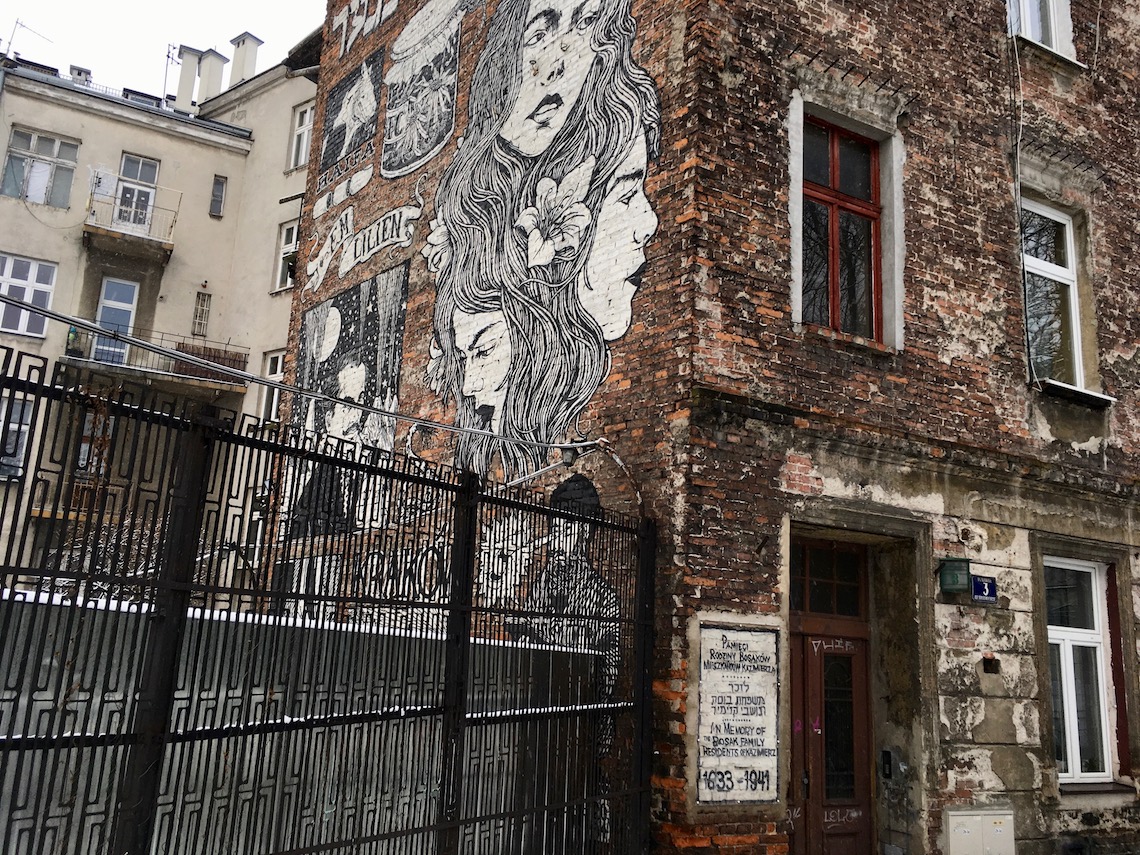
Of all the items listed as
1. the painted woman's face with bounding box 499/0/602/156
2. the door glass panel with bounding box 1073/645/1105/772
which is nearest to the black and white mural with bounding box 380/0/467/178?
the painted woman's face with bounding box 499/0/602/156

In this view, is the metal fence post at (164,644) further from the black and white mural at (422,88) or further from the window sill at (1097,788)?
the window sill at (1097,788)

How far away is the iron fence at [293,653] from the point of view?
4.20 meters

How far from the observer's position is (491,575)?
6184 mm

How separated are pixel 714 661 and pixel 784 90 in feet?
16.0

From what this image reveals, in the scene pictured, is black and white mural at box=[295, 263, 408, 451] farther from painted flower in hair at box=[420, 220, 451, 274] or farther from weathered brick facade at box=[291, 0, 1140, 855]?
painted flower in hair at box=[420, 220, 451, 274]

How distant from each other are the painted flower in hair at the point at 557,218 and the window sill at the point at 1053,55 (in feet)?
16.9

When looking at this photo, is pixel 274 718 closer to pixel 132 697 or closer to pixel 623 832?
pixel 132 697

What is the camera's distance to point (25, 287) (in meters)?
23.3

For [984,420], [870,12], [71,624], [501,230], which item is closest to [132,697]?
[71,624]

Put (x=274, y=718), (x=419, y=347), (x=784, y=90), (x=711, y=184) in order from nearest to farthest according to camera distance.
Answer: (x=274, y=718) → (x=711, y=184) → (x=784, y=90) → (x=419, y=347)

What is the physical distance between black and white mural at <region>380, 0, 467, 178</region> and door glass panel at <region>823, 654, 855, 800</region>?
7.18 meters

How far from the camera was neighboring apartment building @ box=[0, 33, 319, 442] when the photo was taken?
2358 centimetres

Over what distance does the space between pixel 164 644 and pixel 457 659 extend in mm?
1870

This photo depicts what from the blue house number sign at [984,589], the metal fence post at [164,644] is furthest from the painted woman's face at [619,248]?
the metal fence post at [164,644]
